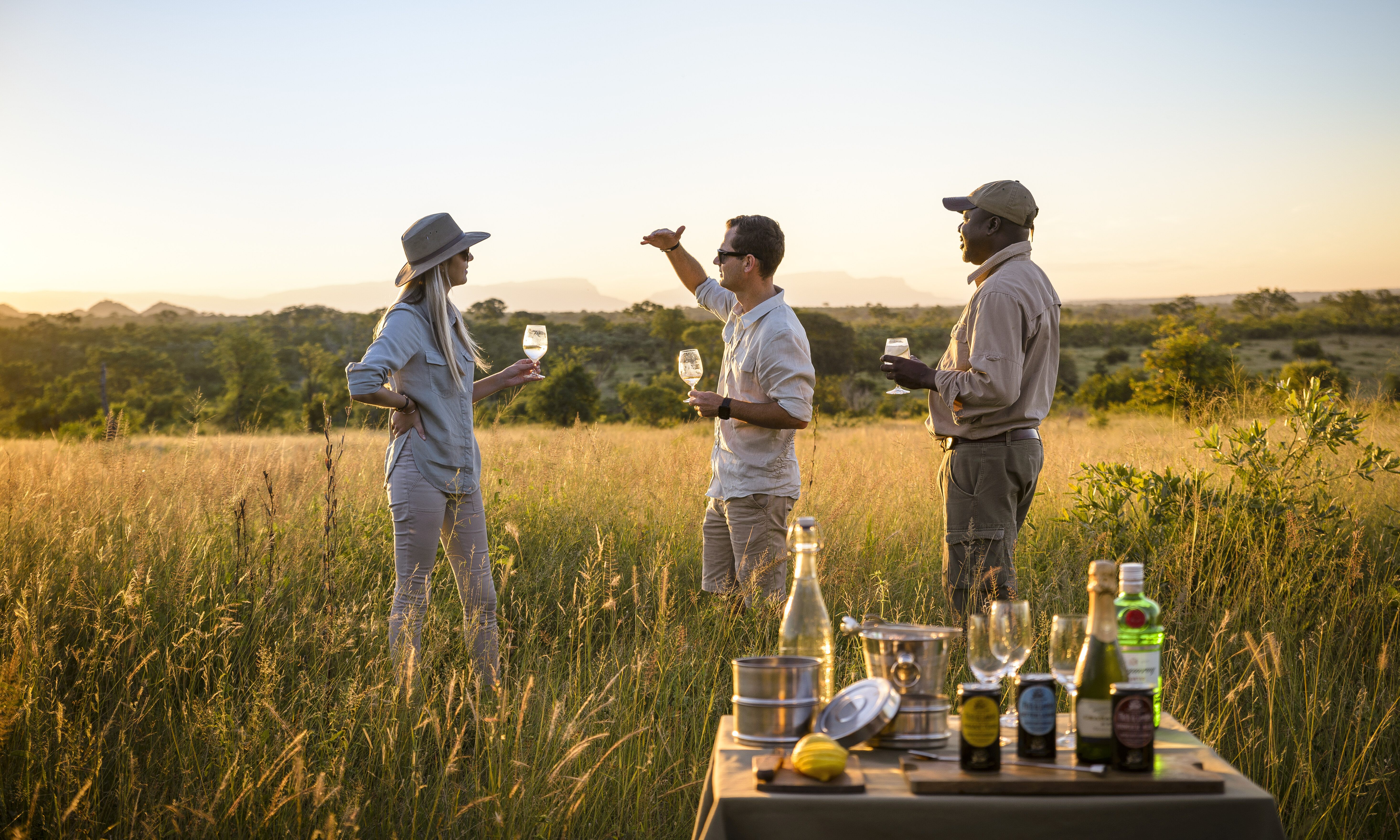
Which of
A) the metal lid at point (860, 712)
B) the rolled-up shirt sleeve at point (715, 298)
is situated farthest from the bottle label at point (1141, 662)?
the rolled-up shirt sleeve at point (715, 298)

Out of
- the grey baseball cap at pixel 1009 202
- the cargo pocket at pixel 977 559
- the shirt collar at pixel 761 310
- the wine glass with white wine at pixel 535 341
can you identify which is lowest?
the cargo pocket at pixel 977 559

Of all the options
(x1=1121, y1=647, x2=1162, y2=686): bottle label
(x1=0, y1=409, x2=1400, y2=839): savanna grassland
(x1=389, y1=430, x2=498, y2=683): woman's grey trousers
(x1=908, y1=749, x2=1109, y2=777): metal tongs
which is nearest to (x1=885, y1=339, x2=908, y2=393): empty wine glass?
(x1=0, y1=409, x2=1400, y2=839): savanna grassland

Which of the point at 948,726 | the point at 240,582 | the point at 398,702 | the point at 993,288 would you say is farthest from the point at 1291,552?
the point at 240,582

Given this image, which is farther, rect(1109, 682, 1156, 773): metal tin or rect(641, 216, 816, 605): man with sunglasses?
rect(641, 216, 816, 605): man with sunglasses

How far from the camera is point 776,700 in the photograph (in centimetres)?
159

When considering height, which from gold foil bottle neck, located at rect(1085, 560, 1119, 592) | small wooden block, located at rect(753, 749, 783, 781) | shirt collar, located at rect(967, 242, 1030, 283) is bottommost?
small wooden block, located at rect(753, 749, 783, 781)

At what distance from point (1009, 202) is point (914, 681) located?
219cm

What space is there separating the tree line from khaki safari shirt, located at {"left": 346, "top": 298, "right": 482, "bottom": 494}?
2.96 ft

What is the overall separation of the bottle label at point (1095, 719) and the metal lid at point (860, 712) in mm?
295

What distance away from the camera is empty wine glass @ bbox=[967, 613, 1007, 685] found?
1.65m

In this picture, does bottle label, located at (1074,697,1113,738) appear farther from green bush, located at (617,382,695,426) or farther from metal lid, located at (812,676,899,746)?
green bush, located at (617,382,695,426)

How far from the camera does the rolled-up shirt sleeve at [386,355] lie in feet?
9.89

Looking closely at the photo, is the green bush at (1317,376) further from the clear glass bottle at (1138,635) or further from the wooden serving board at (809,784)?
the wooden serving board at (809,784)

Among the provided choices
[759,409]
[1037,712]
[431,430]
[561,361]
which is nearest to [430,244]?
[431,430]
